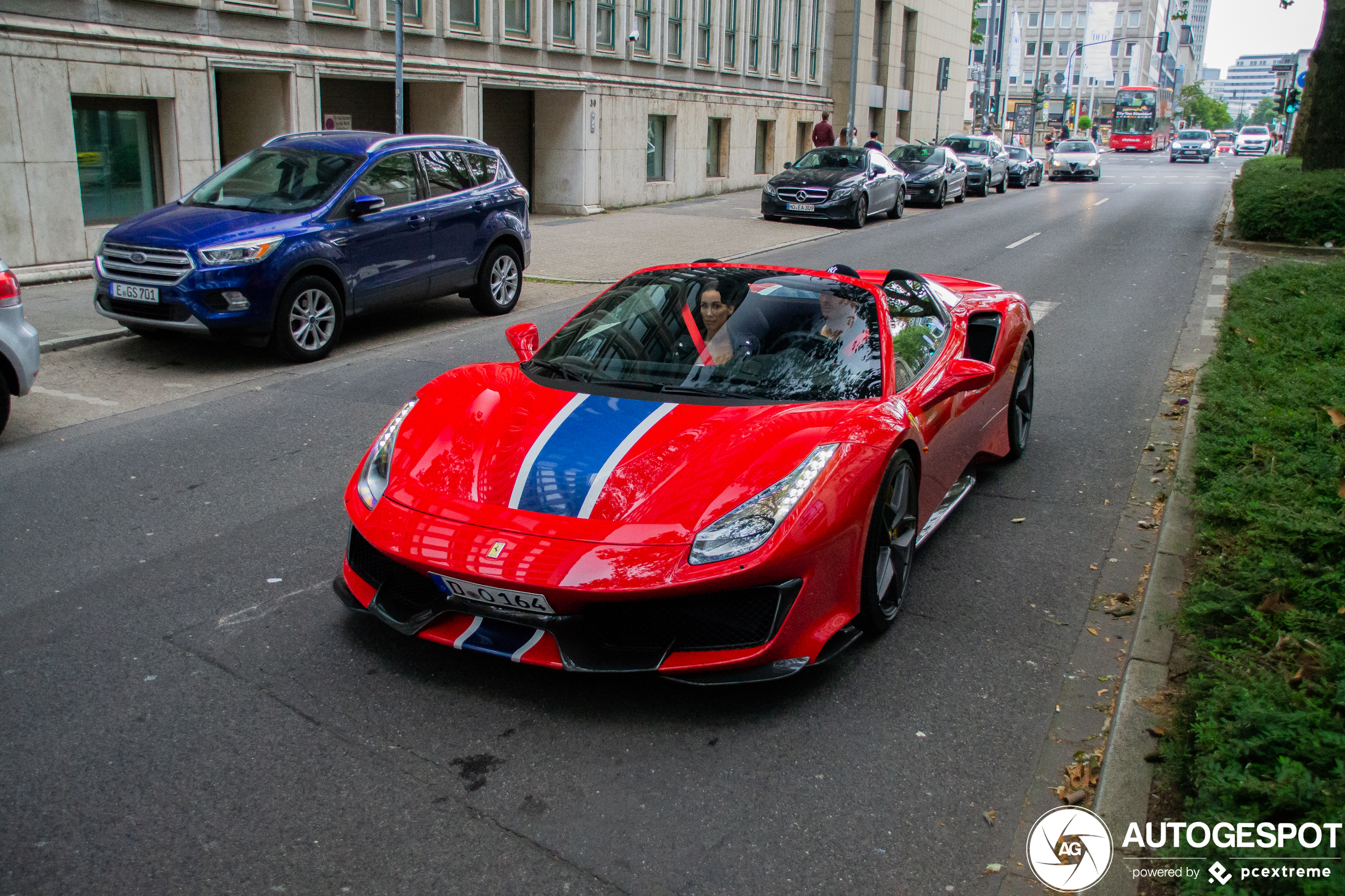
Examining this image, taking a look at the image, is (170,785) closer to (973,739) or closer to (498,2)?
(973,739)

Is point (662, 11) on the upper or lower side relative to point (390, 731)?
upper

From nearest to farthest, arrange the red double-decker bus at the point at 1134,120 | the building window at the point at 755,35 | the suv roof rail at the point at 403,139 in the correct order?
1. the suv roof rail at the point at 403,139
2. the building window at the point at 755,35
3. the red double-decker bus at the point at 1134,120

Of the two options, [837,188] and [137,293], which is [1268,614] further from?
[837,188]

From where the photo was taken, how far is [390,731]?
3.63m

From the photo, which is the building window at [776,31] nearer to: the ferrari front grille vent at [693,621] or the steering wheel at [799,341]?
the steering wheel at [799,341]

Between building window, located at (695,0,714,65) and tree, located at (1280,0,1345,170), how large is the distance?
1465 cm

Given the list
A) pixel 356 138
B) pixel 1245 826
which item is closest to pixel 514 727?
pixel 1245 826

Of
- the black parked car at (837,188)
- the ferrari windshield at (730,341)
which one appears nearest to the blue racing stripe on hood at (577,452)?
the ferrari windshield at (730,341)

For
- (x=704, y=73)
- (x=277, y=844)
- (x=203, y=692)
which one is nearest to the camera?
(x=277, y=844)

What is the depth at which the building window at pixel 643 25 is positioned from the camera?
26656mm

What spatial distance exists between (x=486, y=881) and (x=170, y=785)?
1.07 m

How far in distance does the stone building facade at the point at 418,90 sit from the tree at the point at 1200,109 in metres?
131

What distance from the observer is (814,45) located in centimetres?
3759

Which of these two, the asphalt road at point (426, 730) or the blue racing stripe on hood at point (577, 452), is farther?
the blue racing stripe on hood at point (577, 452)
